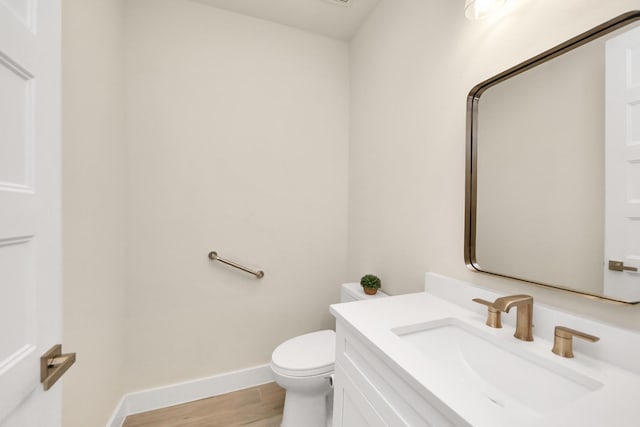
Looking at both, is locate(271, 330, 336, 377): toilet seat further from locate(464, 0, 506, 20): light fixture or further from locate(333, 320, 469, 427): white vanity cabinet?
locate(464, 0, 506, 20): light fixture

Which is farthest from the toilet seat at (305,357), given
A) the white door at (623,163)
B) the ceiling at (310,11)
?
the ceiling at (310,11)

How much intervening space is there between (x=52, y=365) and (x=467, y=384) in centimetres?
91

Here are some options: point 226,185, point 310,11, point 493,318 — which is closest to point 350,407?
point 493,318

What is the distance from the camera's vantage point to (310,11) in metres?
1.68

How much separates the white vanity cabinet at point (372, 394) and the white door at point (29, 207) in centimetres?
74

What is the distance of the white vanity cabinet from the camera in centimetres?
54

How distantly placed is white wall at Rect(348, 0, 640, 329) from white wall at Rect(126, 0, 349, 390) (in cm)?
30

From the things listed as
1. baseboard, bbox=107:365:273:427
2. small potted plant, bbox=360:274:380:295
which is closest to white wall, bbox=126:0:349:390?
baseboard, bbox=107:365:273:427

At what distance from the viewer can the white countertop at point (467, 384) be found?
452 mm

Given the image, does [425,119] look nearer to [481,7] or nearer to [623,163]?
[481,7]

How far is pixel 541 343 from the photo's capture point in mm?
731

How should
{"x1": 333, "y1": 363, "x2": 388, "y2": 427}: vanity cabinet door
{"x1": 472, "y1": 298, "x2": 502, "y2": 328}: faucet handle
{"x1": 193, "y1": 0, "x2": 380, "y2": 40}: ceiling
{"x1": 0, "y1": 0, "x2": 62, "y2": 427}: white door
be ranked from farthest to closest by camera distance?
{"x1": 193, "y1": 0, "x2": 380, "y2": 40}: ceiling
{"x1": 472, "y1": 298, "x2": 502, "y2": 328}: faucet handle
{"x1": 333, "y1": 363, "x2": 388, "y2": 427}: vanity cabinet door
{"x1": 0, "y1": 0, "x2": 62, "y2": 427}: white door

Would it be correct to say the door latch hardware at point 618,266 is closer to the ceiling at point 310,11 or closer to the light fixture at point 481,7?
the light fixture at point 481,7

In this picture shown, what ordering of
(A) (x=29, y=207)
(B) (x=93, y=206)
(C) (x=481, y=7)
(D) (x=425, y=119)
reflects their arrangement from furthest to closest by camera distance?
1. (D) (x=425, y=119)
2. (B) (x=93, y=206)
3. (C) (x=481, y=7)
4. (A) (x=29, y=207)
